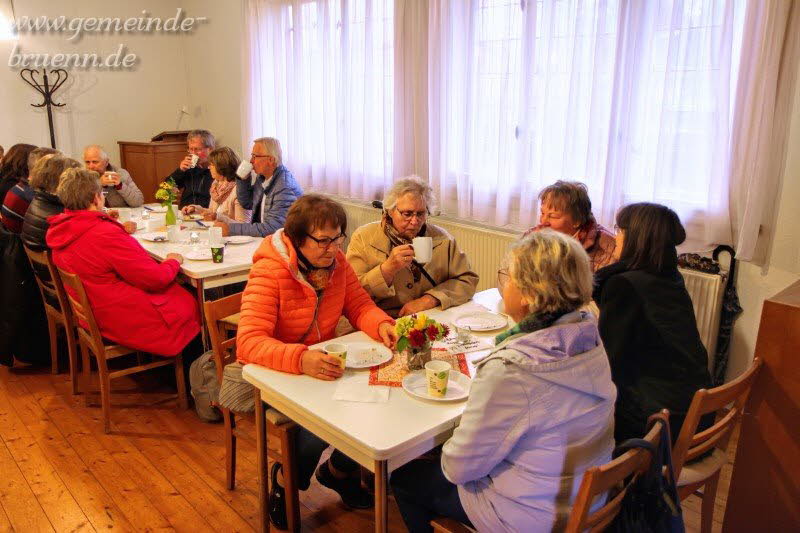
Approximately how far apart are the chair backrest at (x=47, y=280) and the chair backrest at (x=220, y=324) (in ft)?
4.39

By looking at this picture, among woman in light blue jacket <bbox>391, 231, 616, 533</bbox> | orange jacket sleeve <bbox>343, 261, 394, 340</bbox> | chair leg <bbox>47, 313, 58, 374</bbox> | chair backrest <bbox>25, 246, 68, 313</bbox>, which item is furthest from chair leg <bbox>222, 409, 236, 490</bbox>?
chair leg <bbox>47, 313, 58, 374</bbox>

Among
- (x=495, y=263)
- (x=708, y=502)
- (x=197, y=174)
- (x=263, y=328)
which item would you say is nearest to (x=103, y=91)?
(x=197, y=174)

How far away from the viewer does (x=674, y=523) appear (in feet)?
4.90

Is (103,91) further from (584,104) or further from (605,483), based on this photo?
(605,483)

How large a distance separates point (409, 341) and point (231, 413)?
0.99 m

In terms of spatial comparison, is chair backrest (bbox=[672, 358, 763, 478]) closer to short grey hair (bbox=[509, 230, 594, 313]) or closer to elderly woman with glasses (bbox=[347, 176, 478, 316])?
short grey hair (bbox=[509, 230, 594, 313])

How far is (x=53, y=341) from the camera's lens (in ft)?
11.9

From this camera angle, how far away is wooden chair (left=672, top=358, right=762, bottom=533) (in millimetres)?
1624

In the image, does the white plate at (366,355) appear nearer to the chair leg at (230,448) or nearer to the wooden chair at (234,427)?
the wooden chair at (234,427)

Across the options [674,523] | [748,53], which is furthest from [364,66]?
[674,523]

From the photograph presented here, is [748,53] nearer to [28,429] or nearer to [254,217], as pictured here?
[254,217]

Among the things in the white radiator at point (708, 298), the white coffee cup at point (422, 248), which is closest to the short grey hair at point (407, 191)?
the white coffee cup at point (422, 248)

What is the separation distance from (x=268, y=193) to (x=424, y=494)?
2709mm

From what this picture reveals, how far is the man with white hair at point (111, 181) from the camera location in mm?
4535
